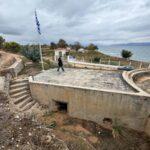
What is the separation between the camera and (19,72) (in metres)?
14.4

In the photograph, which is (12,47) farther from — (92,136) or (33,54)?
(92,136)

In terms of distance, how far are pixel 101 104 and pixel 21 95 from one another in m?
5.57

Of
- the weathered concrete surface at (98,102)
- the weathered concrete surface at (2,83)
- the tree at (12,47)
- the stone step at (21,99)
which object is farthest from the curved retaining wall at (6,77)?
the tree at (12,47)

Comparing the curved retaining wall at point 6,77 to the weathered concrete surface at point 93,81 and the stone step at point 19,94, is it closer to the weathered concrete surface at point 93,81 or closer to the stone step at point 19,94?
the stone step at point 19,94

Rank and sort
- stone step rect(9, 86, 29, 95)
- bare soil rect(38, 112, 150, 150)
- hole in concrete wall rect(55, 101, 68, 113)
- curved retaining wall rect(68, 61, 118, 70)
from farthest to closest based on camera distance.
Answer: curved retaining wall rect(68, 61, 118, 70), stone step rect(9, 86, 29, 95), hole in concrete wall rect(55, 101, 68, 113), bare soil rect(38, 112, 150, 150)

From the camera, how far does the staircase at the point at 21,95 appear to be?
33.5 feet

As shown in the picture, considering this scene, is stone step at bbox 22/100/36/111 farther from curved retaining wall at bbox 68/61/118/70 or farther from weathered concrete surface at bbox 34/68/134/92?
curved retaining wall at bbox 68/61/118/70

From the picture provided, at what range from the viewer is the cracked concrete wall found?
349 inches

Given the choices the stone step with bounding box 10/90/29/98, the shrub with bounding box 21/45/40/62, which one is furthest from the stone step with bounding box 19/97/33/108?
the shrub with bounding box 21/45/40/62

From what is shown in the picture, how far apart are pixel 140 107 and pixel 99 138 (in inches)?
113

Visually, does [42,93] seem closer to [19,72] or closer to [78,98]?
[78,98]

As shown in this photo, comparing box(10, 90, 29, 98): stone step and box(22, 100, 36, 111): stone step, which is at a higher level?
box(10, 90, 29, 98): stone step

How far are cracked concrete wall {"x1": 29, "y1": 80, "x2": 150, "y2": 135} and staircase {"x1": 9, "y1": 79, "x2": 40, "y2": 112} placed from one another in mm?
972

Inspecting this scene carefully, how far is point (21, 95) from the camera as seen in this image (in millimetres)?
10984
